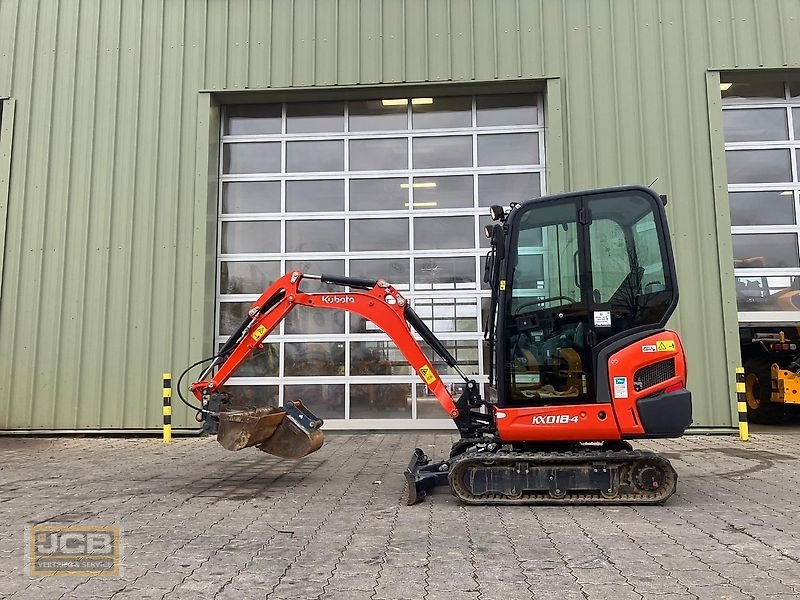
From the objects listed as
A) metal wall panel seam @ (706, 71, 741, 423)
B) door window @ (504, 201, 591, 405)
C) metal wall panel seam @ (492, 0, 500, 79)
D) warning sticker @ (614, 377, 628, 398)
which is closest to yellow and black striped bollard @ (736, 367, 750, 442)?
metal wall panel seam @ (706, 71, 741, 423)

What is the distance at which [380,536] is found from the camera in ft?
13.1

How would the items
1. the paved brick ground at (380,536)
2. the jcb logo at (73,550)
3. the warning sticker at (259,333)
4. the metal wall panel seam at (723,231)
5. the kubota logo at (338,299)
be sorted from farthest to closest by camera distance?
the metal wall panel seam at (723,231)
the warning sticker at (259,333)
the kubota logo at (338,299)
the jcb logo at (73,550)
the paved brick ground at (380,536)

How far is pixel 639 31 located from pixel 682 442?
6.66 m

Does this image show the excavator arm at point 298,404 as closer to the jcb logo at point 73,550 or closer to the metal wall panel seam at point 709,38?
the jcb logo at point 73,550


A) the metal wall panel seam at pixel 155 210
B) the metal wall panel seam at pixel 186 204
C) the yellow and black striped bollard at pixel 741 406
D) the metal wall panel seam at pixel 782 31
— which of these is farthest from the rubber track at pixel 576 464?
the metal wall panel seam at pixel 782 31

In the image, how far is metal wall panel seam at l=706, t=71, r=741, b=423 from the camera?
875 cm

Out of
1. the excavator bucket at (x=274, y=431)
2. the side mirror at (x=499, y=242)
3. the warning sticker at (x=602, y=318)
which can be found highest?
the side mirror at (x=499, y=242)

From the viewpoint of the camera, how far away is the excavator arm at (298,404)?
5.45m

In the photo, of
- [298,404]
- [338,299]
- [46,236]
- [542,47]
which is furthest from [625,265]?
[46,236]

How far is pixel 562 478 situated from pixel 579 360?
3.25ft

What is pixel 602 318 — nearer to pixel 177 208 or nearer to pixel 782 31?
pixel 177 208

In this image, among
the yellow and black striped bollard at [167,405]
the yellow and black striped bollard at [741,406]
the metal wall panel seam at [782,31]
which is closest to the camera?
the yellow and black striped bollard at [741,406]

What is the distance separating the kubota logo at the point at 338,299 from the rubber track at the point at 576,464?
6.11ft

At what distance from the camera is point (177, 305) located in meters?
9.45
